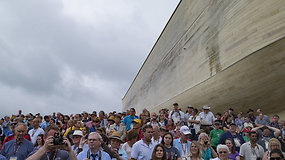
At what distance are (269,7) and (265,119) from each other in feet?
12.2

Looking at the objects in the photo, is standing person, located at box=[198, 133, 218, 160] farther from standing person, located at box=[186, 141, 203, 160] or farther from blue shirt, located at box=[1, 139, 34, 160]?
blue shirt, located at box=[1, 139, 34, 160]

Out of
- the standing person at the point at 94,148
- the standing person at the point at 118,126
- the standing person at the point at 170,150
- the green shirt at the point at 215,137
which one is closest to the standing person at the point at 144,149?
the standing person at the point at 170,150

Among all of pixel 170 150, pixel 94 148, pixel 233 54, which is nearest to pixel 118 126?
pixel 170 150

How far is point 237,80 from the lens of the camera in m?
9.73

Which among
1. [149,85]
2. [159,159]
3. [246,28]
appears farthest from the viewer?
[149,85]

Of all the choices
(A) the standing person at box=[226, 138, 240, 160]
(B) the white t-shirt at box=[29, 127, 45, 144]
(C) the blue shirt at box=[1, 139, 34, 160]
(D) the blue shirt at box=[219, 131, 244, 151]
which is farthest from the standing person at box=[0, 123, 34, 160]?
Answer: (D) the blue shirt at box=[219, 131, 244, 151]

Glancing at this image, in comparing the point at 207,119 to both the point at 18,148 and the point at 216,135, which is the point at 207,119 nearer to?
the point at 216,135

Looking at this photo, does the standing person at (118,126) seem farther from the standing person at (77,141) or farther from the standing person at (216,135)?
the standing person at (216,135)

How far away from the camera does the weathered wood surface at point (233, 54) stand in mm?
7918

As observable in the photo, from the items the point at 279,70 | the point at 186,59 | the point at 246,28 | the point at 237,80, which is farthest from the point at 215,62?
the point at 186,59

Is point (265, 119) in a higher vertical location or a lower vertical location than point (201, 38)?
lower

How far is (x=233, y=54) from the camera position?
963 centimetres

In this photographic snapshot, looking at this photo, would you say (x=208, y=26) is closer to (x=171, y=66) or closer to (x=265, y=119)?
(x=265, y=119)

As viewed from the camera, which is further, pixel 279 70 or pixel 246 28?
pixel 246 28
